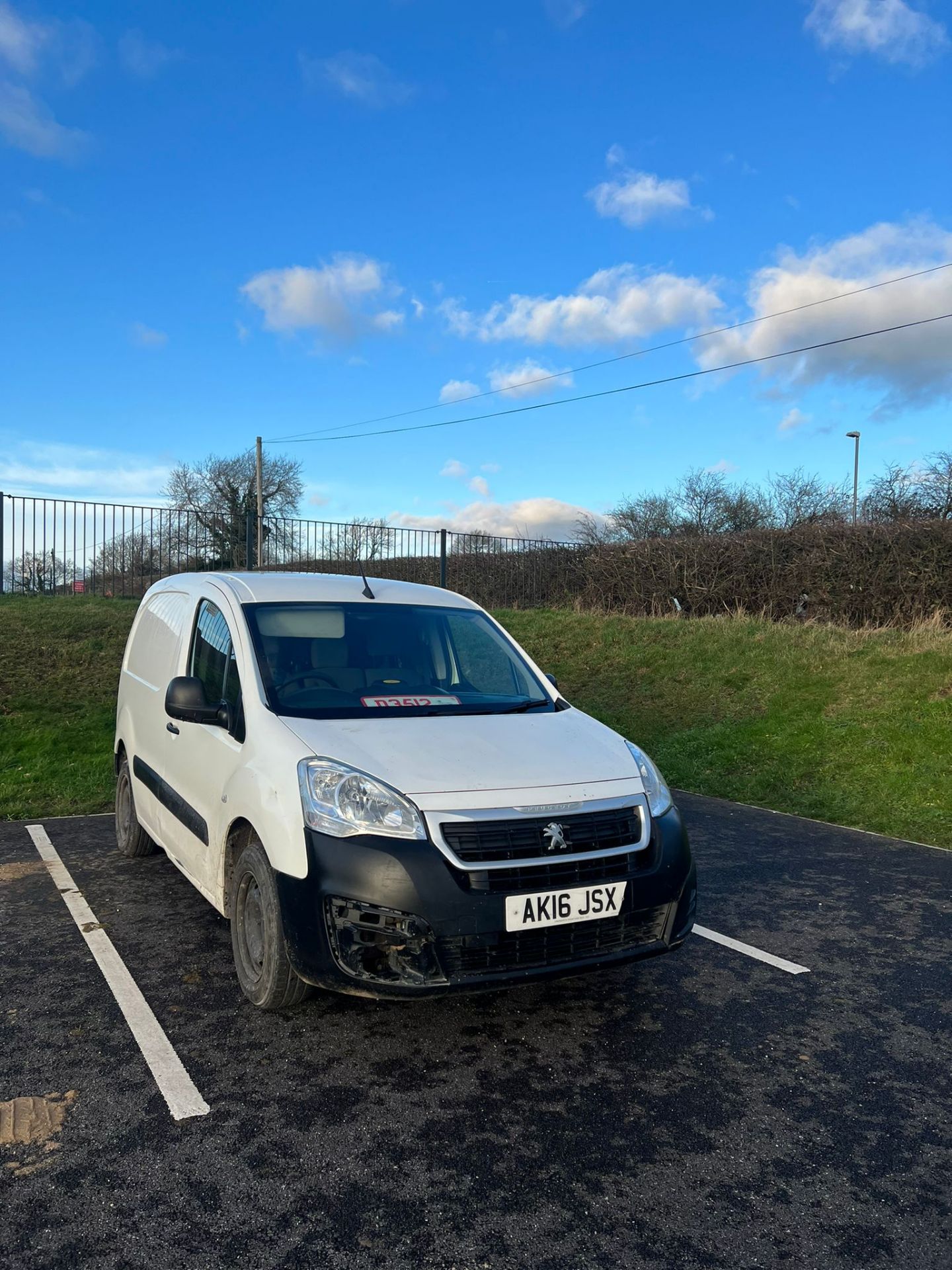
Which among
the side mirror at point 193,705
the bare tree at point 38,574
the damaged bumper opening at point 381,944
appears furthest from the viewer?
the bare tree at point 38,574

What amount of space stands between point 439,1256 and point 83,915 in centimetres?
328

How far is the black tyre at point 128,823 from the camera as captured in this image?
5.90 metres

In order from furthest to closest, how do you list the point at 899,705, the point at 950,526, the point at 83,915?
the point at 950,526
the point at 899,705
the point at 83,915

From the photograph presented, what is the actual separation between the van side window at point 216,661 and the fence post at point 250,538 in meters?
10.6

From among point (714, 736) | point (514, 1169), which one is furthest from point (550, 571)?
point (514, 1169)

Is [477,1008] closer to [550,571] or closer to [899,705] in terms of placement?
[899,705]

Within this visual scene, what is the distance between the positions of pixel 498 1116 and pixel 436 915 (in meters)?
0.66

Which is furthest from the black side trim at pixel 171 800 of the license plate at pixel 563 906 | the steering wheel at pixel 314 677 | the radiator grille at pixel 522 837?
the license plate at pixel 563 906

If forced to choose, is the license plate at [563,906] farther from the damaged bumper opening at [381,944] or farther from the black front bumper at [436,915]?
the damaged bumper opening at [381,944]

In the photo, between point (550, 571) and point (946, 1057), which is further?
point (550, 571)

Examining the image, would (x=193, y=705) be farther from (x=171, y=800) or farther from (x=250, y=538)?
(x=250, y=538)

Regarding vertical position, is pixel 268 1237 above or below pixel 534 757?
below

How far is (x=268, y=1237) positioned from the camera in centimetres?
232

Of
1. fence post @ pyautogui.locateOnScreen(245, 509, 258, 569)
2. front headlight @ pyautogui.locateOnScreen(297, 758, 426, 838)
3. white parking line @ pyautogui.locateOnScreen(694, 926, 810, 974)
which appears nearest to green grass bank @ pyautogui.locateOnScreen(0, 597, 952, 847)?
fence post @ pyautogui.locateOnScreen(245, 509, 258, 569)
